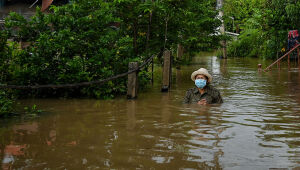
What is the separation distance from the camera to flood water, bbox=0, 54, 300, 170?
5.19 metres

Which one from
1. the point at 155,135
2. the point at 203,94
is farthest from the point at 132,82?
the point at 155,135

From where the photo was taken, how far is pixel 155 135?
6.63 metres

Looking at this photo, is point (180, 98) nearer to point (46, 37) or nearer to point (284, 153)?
point (46, 37)

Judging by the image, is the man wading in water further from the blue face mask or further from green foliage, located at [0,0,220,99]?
green foliage, located at [0,0,220,99]

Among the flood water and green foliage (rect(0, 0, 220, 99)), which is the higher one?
green foliage (rect(0, 0, 220, 99))

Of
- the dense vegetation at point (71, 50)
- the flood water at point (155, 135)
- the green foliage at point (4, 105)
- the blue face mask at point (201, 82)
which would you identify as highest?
the dense vegetation at point (71, 50)

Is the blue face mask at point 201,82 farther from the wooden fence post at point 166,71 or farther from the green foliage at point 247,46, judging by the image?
the green foliage at point 247,46

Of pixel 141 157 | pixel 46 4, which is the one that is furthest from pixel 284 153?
pixel 46 4

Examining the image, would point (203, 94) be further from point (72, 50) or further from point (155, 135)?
point (72, 50)

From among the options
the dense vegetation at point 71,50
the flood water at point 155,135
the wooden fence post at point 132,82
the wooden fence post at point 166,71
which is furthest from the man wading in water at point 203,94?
the wooden fence post at point 166,71

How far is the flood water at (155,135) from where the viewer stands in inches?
204

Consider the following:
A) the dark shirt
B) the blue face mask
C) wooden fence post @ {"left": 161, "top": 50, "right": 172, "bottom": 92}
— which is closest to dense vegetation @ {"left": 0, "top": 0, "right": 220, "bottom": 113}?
wooden fence post @ {"left": 161, "top": 50, "right": 172, "bottom": 92}

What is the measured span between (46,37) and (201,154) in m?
6.58

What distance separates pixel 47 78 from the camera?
11273mm
